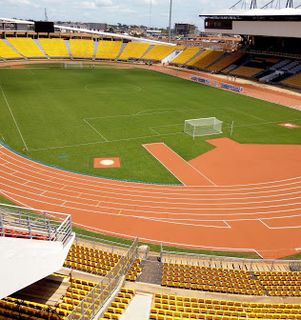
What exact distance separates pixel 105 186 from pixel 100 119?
60.6ft

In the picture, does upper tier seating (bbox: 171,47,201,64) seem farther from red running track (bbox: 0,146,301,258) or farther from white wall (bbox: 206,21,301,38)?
red running track (bbox: 0,146,301,258)

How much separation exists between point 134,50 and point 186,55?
1770 cm

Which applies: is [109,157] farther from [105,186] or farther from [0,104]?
[0,104]

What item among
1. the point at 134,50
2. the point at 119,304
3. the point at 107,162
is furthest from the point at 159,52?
the point at 119,304

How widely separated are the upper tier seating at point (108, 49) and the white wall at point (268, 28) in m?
36.6

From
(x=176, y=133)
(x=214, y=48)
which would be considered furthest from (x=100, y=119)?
(x=214, y=48)

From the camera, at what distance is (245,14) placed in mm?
69875

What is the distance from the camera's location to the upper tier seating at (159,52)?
102 metres

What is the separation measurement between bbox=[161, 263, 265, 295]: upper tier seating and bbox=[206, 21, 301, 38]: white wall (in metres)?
59.8

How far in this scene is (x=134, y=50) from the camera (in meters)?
106

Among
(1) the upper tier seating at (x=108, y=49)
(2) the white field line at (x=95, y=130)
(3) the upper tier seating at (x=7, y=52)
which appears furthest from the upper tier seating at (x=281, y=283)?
(1) the upper tier seating at (x=108, y=49)

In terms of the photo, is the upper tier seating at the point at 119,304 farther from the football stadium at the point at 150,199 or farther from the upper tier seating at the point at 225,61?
the upper tier seating at the point at 225,61

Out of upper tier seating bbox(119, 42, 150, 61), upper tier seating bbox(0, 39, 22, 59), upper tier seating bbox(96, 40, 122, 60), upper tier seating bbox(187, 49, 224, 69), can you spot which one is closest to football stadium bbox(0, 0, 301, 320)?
upper tier seating bbox(187, 49, 224, 69)

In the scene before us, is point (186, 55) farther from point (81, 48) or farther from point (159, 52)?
point (81, 48)
